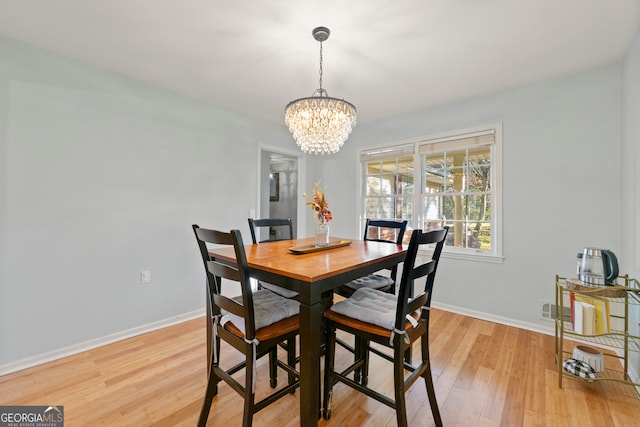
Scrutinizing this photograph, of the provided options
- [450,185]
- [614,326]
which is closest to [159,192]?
[450,185]

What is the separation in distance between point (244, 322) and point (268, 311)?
156 mm

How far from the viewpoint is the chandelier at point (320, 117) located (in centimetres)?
196

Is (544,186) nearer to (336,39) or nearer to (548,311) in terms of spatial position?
(548,311)

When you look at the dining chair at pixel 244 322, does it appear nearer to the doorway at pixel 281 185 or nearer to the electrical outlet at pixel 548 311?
the doorway at pixel 281 185

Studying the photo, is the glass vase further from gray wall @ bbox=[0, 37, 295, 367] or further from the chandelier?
gray wall @ bbox=[0, 37, 295, 367]

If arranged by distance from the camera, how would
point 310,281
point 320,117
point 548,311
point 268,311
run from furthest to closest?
point 548,311, point 320,117, point 268,311, point 310,281

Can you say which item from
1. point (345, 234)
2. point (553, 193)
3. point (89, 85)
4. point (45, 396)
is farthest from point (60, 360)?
point (553, 193)

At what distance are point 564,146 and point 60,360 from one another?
458 centimetres

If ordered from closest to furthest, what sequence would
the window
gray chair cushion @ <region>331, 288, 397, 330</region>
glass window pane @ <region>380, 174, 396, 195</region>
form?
gray chair cushion @ <region>331, 288, 397, 330</region> < the window < glass window pane @ <region>380, 174, 396, 195</region>

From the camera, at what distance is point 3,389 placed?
177cm

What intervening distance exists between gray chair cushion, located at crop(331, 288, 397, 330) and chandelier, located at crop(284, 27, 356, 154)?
1.17 metres

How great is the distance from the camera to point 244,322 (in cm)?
130

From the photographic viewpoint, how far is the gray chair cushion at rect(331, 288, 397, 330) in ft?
4.38

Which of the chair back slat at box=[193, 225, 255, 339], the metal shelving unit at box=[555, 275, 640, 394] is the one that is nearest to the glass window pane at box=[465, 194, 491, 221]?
the metal shelving unit at box=[555, 275, 640, 394]
